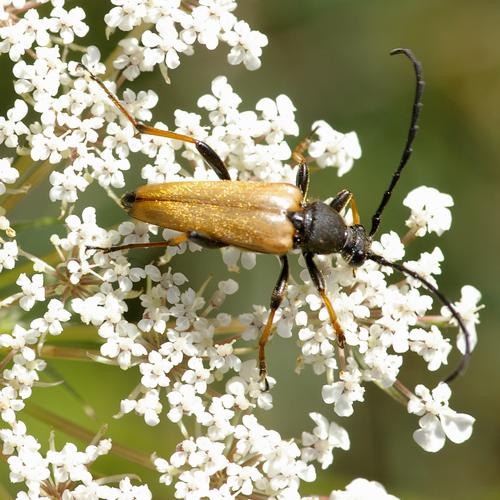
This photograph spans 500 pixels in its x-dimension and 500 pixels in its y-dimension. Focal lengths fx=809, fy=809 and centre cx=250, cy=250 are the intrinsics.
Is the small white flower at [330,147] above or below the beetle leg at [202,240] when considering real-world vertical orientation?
above

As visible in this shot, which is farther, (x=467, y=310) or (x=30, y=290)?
(x=467, y=310)

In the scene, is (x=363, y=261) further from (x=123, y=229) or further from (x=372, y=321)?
(x=123, y=229)

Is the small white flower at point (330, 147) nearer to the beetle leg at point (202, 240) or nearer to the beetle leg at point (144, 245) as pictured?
the beetle leg at point (202, 240)

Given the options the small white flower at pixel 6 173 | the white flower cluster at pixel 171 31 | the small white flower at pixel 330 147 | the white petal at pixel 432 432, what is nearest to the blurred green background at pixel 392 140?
the small white flower at pixel 330 147

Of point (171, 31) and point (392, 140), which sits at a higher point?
point (392, 140)

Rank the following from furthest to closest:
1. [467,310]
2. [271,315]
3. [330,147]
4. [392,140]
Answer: [392,140]
[330,147]
[467,310]
[271,315]

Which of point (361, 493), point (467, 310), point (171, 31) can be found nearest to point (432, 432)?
point (361, 493)

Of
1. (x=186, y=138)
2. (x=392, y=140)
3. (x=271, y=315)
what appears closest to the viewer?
(x=271, y=315)

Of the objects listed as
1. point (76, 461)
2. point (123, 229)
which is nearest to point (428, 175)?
point (123, 229)

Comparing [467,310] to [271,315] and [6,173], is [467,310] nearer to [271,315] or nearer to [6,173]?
[271,315]
